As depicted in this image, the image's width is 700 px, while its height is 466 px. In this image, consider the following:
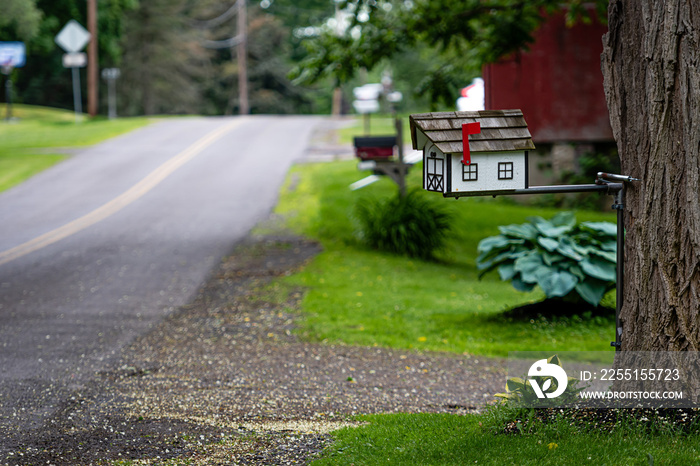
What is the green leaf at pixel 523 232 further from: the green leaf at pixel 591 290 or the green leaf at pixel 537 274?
the green leaf at pixel 591 290

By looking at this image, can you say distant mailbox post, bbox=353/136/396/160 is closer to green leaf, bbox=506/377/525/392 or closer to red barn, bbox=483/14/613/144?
red barn, bbox=483/14/613/144

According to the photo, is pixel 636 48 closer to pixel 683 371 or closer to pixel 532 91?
pixel 683 371

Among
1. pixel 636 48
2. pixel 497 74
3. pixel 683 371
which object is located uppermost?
pixel 497 74

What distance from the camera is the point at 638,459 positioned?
363cm

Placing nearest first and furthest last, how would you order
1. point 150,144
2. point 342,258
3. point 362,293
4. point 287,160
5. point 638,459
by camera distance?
point 638,459 → point 362,293 → point 342,258 → point 287,160 → point 150,144

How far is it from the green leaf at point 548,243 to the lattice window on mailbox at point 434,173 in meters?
4.03

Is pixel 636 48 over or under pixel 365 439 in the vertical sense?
over

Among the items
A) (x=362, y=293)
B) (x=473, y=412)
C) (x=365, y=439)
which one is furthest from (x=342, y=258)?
(x=365, y=439)

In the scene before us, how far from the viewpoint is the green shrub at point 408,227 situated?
12.2 metres

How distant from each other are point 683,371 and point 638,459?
0.66 m

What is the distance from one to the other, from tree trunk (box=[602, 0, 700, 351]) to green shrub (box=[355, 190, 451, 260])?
26.0ft

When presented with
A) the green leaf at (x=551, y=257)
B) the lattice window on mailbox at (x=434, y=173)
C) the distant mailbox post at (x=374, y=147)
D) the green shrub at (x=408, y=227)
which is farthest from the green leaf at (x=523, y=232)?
the distant mailbox post at (x=374, y=147)

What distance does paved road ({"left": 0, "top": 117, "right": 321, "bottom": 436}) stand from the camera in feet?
21.5

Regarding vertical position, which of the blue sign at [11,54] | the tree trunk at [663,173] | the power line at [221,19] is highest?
the power line at [221,19]
